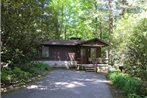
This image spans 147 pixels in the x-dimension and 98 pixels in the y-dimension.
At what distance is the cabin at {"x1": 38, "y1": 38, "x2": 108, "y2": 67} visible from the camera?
35553mm

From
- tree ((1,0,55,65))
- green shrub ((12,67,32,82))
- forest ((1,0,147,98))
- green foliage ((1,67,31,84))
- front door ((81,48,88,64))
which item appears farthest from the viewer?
front door ((81,48,88,64))

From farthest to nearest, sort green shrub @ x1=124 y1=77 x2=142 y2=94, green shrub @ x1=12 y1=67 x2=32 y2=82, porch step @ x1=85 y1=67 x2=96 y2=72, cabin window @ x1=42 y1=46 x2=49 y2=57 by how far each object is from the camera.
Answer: cabin window @ x1=42 y1=46 x2=49 y2=57
porch step @ x1=85 y1=67 x2=96 y2=72
green shrub @ x1=12 y1=67 x2=32 y2=82
green shrub @ x1=124 y1=77 x2=142 y2=94

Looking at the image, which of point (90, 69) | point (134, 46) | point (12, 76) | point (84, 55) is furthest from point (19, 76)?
point (84, 55)

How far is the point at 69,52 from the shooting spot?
37906 millimetres

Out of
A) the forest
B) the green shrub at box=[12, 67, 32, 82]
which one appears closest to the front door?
the forest

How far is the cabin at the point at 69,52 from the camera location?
35553 mm

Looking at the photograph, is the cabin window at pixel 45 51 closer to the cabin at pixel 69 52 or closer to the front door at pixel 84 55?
the cabin at pixel 69 52

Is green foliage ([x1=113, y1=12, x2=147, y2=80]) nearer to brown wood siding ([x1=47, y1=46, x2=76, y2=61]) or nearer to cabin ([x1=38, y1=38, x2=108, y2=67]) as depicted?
cabin ([x1=38, y1=38, x2=108, y2=67])

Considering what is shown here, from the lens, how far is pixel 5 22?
16.1 metres

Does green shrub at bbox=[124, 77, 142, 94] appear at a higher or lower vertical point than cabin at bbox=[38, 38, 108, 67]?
lower

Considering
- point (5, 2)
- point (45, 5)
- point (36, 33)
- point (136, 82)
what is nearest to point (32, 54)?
point (36, 33)

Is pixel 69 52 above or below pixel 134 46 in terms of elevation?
below

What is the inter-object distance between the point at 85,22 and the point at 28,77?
32792mm

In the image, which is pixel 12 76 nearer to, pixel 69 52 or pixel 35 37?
pixel 35 37
